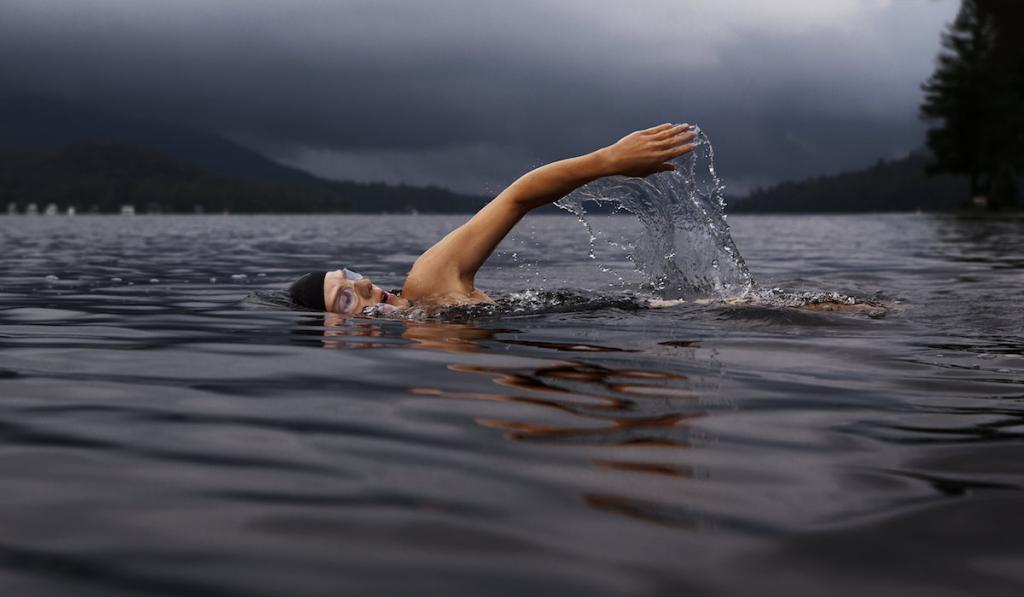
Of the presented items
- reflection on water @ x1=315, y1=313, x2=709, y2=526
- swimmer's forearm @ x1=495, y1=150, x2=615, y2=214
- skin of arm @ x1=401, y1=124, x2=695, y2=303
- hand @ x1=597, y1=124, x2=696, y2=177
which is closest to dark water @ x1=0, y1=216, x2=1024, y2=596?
reflection on water @ x1=315, y1=313, x2=709, y2=526

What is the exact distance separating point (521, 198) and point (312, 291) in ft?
7.28

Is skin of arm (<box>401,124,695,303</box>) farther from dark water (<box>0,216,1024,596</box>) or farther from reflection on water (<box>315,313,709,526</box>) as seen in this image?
reflection on water (<box>315,313,709,526</box>)

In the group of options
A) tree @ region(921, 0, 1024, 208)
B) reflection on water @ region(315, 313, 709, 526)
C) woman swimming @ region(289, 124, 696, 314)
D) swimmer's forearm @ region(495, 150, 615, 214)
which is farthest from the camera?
tree @ region(921, 0, 1024, 208)

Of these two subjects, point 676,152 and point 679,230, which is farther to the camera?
point 679,230

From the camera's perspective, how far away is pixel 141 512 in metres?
2.69

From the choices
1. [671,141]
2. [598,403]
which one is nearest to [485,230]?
[671,141]

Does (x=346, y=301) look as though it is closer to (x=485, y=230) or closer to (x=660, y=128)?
(x=485, y=230)

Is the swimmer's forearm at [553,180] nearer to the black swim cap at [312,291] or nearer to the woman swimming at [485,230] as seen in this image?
the woman swimming at [485,230]

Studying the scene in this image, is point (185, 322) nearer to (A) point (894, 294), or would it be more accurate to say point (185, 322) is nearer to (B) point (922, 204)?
(A) point (894, 294)

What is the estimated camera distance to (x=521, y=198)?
279 inches

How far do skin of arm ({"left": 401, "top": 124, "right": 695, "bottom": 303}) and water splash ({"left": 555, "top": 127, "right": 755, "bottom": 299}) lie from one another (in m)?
0.97

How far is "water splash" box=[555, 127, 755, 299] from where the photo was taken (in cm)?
843

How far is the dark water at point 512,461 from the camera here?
7.49 feet

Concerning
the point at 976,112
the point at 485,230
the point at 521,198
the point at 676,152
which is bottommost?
the point at 485,230
